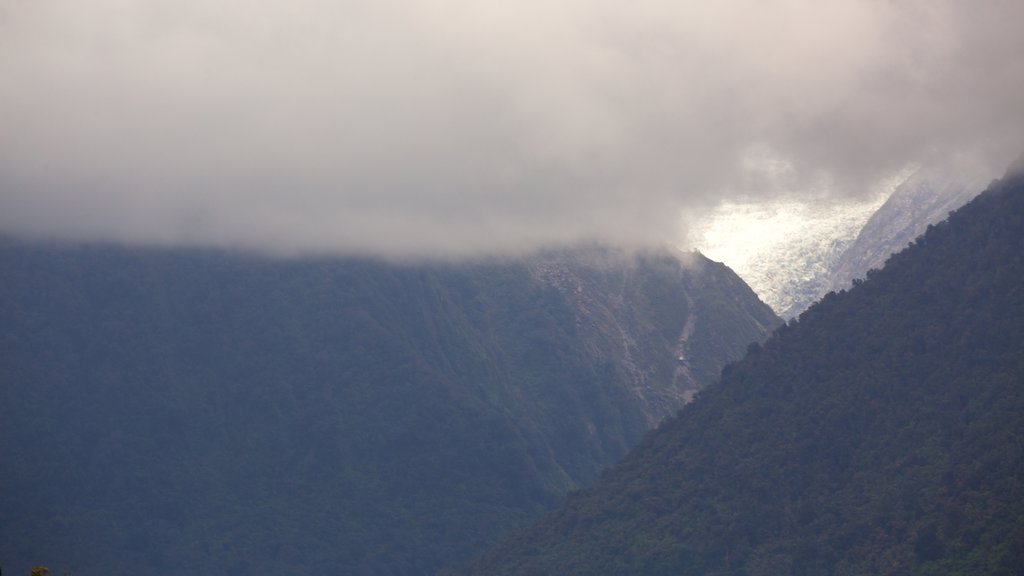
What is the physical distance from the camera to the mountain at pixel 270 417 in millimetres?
172250

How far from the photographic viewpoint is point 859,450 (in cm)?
14050

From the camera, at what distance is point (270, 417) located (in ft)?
598

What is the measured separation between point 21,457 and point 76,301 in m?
20.2

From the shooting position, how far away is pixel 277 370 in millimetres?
185500

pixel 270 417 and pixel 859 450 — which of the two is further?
pixel 270 417

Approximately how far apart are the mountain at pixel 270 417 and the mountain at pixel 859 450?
70.0 feet

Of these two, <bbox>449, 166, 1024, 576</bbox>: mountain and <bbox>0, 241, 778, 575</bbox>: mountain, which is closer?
<bbox>449, 166, 1024, 576</bbox>: mountain

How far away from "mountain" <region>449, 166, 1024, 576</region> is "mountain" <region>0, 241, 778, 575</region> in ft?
70.0

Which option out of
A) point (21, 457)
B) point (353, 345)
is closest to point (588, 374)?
point (353, 345)

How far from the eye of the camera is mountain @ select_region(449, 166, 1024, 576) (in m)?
131

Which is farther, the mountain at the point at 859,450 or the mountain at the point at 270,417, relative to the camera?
the mountain at the point at 270,417

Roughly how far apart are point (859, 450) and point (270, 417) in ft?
207

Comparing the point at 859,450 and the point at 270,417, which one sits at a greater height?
the point at 270,417

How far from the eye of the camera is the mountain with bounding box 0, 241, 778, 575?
17225cm
